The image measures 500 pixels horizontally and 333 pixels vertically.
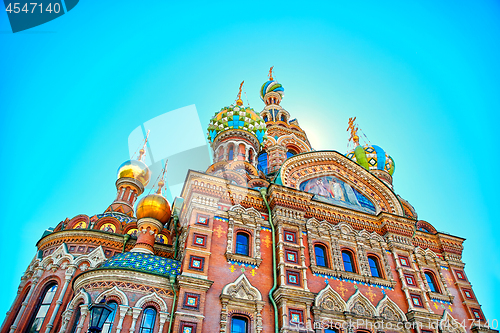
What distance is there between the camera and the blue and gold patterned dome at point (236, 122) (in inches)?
602

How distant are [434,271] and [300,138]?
1030cm

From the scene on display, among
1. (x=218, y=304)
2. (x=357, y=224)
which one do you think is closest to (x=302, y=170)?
(x=357, y=224)

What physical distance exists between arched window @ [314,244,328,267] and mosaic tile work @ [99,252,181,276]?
12.1 feet

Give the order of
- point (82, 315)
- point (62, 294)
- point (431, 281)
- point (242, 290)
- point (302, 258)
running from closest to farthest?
point (82, 315)
point (242, 290)
point (302, 258)
point (62, 294)
point (431, 281)

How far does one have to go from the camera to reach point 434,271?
11172 mm

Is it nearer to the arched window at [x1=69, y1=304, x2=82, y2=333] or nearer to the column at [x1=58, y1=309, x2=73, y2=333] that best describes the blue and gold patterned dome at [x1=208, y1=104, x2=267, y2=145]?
the arched window at [x1=69, y1=304, x2=82, y2=333]

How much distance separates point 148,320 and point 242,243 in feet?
9.56

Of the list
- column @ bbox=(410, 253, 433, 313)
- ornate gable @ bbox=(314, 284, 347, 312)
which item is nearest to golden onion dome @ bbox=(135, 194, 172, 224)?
ornate gable @ bbox=(314, 284, 347, 312)

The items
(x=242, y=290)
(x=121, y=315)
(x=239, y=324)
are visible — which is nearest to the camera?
(x=121, y=315)

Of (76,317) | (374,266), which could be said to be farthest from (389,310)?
(76,317)

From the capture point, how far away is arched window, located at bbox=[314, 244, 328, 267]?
9.96 m

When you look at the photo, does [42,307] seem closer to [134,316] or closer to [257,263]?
[134,316]

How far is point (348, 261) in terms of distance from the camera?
10352 mm

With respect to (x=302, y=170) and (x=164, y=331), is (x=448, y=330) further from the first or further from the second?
(x=164, y=331)
